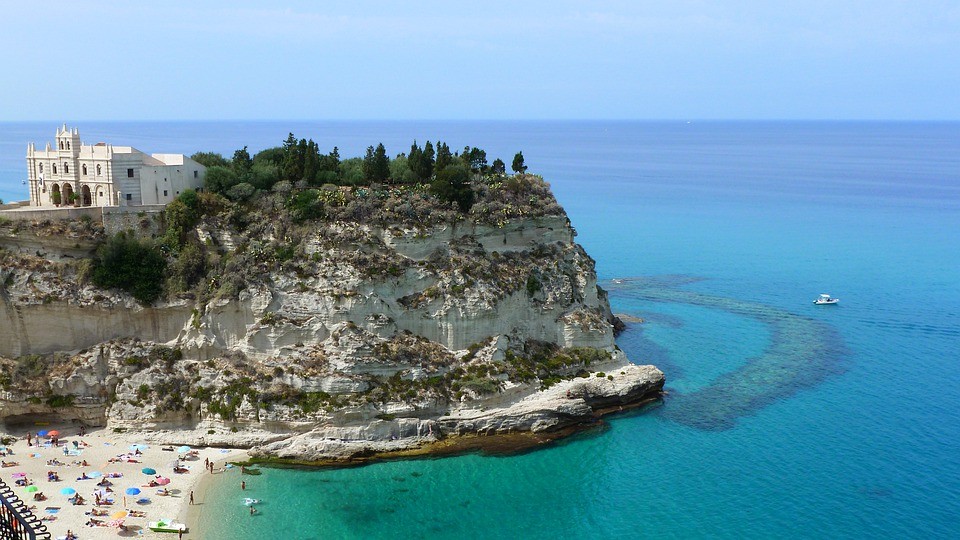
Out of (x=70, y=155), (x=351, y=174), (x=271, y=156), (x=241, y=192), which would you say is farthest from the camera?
(x=271, y=156)

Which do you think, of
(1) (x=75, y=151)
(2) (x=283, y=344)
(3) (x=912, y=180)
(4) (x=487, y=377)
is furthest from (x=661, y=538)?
(3) (x=912, y=180)

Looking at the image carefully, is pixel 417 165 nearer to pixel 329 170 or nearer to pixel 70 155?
pixel 329 170

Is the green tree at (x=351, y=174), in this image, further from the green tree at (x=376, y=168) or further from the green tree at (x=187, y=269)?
the green tree at (x=187, y=269)

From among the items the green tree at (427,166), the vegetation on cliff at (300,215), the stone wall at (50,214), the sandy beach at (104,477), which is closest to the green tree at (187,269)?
the vegetation on cliff at (300,215)

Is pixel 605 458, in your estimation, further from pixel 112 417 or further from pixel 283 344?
pixel 112 417

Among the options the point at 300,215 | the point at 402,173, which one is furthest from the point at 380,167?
the point at 300,215

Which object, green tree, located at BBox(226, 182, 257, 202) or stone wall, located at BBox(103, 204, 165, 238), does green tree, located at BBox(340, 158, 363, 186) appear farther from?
stone wall, located at BBox(103, 204, 165, 238)
